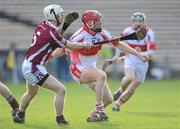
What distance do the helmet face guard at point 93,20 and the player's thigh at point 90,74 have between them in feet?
2.34

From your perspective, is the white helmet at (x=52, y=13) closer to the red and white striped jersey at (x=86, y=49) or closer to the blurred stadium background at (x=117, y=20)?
the red and white striped jersey at (x=86, y=49)

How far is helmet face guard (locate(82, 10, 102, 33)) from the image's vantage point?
524 inches

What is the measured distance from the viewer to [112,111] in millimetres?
16156

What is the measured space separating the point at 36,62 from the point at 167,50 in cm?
2408

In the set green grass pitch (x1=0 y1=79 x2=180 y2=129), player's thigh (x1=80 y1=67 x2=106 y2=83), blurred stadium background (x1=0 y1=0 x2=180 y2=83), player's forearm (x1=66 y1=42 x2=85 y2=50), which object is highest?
player's forearm (x1=66 y1=42 x2=85 y2=50)

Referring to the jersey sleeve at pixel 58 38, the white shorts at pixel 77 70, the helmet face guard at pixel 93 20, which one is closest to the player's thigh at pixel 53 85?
the jersey sleeve at pixel 58 38

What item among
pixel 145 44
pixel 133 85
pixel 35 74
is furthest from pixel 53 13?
pixel 145 44

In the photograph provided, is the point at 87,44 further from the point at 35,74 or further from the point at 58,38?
the point at 35,74

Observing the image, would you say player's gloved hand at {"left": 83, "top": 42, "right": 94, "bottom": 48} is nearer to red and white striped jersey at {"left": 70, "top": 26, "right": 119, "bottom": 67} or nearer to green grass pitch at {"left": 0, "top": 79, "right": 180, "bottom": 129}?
red and white striped jersey at {"left": 70, "top": 26, "right": 119, "bottom": 67}

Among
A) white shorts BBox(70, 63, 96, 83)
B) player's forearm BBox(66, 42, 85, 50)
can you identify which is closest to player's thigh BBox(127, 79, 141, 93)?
white shorts BBox(70, 63, 96, 83)

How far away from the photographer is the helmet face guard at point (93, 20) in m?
13.3

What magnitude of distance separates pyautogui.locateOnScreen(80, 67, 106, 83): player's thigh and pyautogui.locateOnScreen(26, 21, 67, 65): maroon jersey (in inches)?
46.0

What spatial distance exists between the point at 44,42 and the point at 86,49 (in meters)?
1.38

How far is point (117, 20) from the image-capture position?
1448 inches
